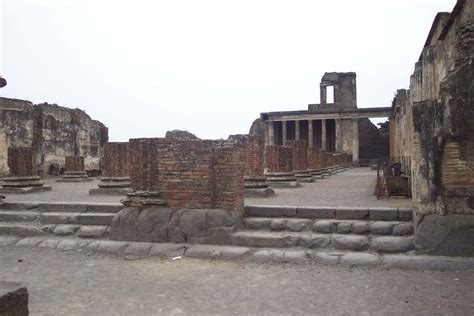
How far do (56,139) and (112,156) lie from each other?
11.4 meters

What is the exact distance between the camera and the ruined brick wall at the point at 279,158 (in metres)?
13.6

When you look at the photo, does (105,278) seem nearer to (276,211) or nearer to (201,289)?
(201,289)

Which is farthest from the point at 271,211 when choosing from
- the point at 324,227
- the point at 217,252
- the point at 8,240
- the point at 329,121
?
the point at 329,121

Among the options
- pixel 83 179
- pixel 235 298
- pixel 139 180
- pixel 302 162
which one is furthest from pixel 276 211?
pixel 83 179

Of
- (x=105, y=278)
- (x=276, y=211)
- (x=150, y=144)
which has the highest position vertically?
(x=150, y=144)

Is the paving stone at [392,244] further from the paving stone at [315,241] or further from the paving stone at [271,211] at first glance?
the paving stone at [271,211]

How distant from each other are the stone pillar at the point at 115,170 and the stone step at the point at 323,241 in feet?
20.6

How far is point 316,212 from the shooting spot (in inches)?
277

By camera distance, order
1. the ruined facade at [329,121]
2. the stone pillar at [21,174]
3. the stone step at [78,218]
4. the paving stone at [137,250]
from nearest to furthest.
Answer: the paving stone at [137,250], the stone step at [78,218], the stone pillar at [21,174], the ruined facade at [329,121]

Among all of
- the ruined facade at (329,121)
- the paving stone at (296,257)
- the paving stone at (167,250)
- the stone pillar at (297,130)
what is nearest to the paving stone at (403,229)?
the paving stone at (296,257)

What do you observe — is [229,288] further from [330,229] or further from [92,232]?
[92,232]

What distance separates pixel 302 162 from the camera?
16688mm

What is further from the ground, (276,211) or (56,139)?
(56,139)

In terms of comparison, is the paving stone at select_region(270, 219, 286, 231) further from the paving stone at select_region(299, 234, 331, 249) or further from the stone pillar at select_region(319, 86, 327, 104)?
the stone pillar at select_region(319, 86, 327, 104)
